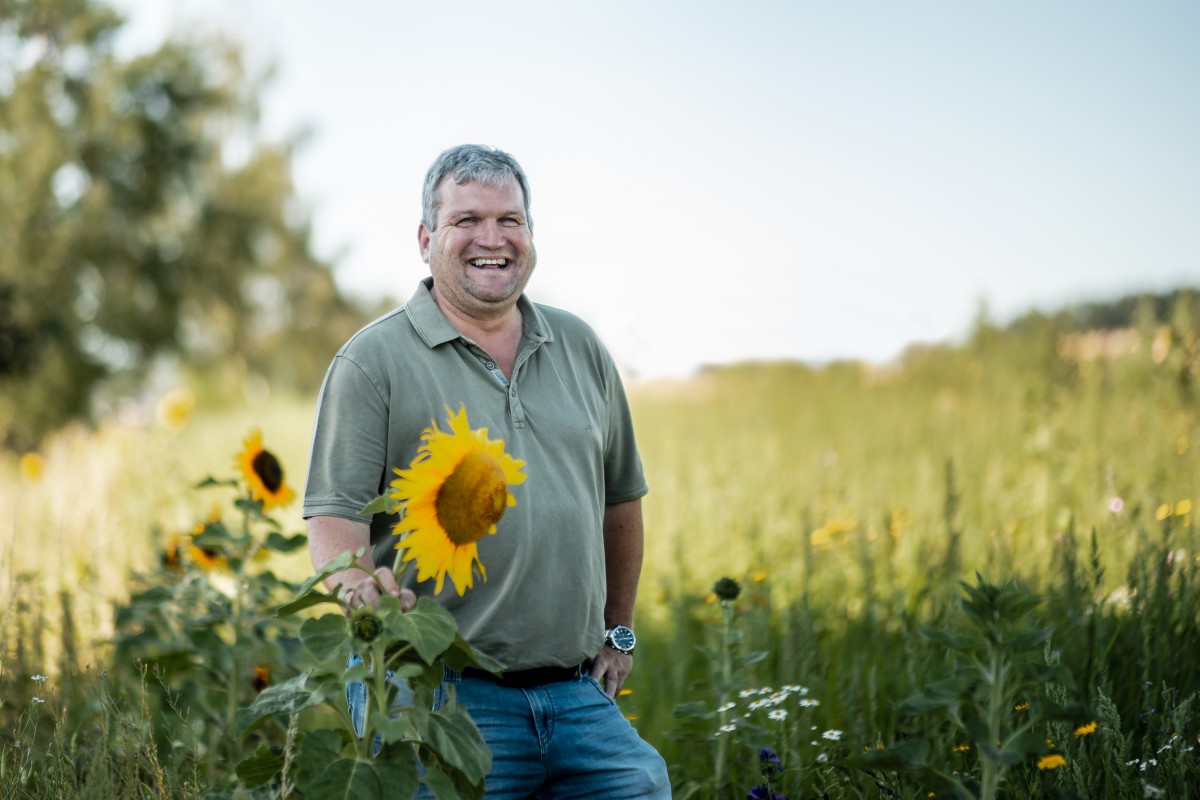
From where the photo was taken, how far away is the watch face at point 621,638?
2.99 metres

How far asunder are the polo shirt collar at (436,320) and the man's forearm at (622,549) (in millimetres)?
604

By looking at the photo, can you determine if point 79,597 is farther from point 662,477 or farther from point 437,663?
point 437,663

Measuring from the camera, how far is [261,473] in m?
3.78

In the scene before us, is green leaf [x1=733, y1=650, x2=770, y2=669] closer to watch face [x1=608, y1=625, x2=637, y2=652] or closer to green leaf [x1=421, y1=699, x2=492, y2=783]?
watch face [x1=608, y1=625, x2=637, y2=652]

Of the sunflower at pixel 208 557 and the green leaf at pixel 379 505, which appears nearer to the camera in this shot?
the green leaf at pixel 379 505

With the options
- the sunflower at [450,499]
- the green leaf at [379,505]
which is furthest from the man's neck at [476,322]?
the green leaf at [379,505]

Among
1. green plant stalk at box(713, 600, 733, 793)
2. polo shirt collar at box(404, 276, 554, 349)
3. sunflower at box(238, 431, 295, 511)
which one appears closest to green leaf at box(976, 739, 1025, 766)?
green plant stalk at box(713, 600, 733, 793)

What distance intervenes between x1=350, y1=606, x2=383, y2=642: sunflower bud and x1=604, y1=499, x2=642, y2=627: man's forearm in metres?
1.31

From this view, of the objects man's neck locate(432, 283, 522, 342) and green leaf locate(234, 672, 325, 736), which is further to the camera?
man's neck locate(432, 283, 522, 342)

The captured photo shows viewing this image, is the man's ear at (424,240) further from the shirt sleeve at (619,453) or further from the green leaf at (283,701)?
the green leaf at (283,701)

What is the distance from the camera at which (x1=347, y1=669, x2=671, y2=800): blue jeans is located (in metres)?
2.54

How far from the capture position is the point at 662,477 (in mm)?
7250

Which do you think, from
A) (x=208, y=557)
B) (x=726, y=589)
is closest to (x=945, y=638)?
(x=726, y=589)

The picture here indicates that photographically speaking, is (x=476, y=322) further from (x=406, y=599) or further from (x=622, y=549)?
(x=406, y=599)
